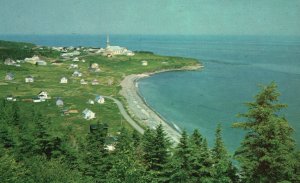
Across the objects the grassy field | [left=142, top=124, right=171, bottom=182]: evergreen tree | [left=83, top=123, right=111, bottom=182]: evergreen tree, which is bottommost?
the grassy field

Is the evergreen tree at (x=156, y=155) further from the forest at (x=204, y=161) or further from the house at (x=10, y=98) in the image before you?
the house at (x=10, y=98)

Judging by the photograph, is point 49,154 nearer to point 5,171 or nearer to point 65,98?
point 5,171

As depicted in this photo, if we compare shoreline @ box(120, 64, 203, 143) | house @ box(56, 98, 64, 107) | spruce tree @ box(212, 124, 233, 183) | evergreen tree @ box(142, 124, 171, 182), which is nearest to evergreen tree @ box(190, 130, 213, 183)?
spruce tree @ box(212, 124, 233, 183)

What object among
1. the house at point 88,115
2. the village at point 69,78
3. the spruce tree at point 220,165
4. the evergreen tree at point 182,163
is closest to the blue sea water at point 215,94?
the village at point 69,78

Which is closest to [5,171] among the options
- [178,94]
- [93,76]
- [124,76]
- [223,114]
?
[223,114]

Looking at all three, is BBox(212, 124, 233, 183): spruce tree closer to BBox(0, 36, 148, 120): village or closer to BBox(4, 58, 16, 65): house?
BBox(0, 36, 148, 120): village

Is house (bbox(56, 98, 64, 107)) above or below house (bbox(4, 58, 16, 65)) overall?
below

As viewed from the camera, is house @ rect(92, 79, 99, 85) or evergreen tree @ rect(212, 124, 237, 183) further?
house @ rect(92, 79, 99, 85)

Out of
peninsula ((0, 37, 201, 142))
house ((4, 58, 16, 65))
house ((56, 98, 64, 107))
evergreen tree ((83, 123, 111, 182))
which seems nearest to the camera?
evergreen tree ((83, 123, 111, 182))

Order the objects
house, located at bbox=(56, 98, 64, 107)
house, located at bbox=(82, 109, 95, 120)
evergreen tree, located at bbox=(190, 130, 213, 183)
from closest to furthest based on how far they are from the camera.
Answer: evergreen tree, located at bbox=(190, 130, 213, 183) → house, located at bbox=(82, 109, 95, 120) → house, located at bbox=(56, 98, 64, 107)
